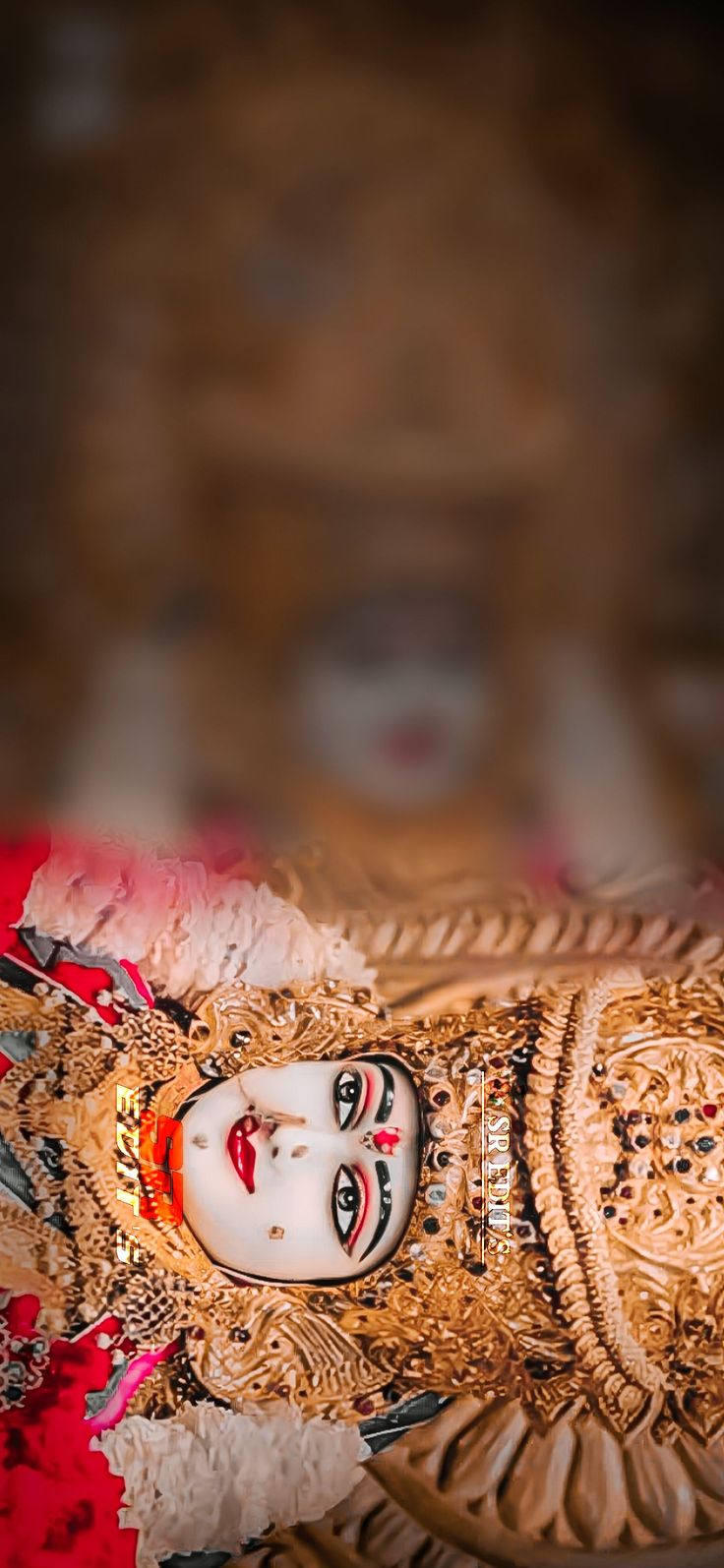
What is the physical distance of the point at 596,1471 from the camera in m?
1.08

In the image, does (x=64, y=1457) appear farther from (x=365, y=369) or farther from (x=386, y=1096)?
(x=365, y=369)

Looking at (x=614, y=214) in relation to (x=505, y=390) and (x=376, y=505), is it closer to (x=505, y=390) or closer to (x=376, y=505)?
(x=505, y=390)

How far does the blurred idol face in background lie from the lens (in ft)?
3.25

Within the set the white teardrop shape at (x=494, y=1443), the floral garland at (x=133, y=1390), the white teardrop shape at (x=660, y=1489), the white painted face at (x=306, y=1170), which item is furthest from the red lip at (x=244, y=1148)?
the white teardrop shape at (x=660, y=1489)

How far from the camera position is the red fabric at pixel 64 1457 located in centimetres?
110

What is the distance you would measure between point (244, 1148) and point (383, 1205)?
117 mm

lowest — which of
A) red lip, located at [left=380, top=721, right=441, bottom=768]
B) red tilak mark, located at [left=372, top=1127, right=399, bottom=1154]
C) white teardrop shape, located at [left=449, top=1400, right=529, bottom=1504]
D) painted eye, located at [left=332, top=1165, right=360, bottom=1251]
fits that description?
white teardrop shape, located at [left=449, top=1400, right=529, bottom=1504]

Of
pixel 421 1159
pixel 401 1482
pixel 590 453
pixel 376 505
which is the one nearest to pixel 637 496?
pixel 590 453

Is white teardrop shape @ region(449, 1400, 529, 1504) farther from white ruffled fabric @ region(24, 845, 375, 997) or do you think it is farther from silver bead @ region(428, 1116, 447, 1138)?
white ruffled fabric @ region(24, 845, 375, 997)

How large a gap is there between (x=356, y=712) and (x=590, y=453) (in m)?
0.24

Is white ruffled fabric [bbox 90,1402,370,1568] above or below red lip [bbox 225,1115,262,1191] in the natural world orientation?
below

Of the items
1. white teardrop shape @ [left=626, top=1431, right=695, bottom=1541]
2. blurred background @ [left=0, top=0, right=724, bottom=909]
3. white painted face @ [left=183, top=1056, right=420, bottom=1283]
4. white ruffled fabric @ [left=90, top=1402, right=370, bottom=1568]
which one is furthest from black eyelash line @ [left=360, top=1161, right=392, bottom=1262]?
blurred background @ [left=0, top=0, right=724, bottom=909]

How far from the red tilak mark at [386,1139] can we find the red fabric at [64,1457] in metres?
0.26

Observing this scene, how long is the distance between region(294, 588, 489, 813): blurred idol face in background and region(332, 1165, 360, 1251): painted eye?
1.05 feet
